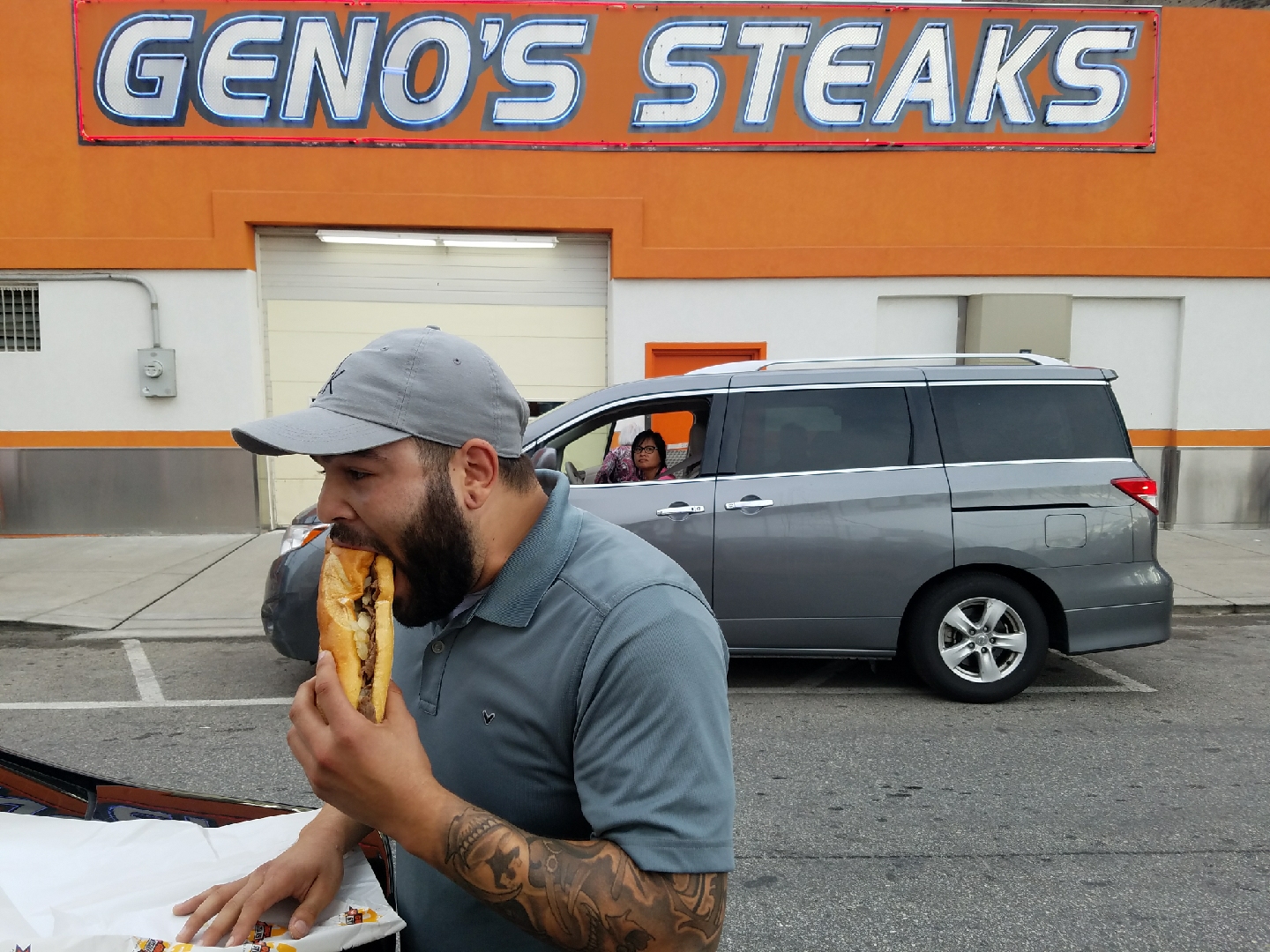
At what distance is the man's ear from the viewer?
4.59ft

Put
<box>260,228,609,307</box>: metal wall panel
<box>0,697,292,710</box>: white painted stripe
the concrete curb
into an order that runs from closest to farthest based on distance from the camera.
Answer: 1. <box>0,697,292,710</box>: white painted stripe
2. the concrete curb
3. <box>260,228,609,307</box>: metal wall panel

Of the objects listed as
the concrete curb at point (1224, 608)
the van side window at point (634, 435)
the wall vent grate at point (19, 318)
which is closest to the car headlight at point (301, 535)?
the van side window at point (634, 435)

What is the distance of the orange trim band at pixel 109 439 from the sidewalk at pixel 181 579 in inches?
42.8

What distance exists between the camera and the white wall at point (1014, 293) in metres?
11.7

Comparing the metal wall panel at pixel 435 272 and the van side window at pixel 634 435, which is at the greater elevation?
the metal wall panel at pixel 435 272

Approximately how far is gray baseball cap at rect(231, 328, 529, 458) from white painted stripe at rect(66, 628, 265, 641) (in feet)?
21.4

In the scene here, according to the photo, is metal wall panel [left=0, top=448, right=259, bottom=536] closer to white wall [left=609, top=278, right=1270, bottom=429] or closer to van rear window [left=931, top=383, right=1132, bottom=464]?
white wall [left=609, top=278, right=1270, bottom=429]

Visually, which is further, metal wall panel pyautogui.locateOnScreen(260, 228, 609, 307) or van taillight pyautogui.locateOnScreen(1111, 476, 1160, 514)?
metal wall panel pyautogui.locateOnScreen(260, 228, 609, 307)

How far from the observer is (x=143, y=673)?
20.9 feet

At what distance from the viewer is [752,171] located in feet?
38.2

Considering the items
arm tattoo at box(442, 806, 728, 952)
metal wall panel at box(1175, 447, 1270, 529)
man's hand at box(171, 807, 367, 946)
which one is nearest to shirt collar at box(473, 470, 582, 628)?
arm tattoo at box(442, 806, 728, 952)

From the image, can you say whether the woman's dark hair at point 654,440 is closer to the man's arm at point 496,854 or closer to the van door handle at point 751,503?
the van door handle at point 751,503

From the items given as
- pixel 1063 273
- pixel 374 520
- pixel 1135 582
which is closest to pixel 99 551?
pixel 1135 582

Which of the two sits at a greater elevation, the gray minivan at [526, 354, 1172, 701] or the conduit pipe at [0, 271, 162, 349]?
the conduit pipe at [0, 271, 162, 349]
